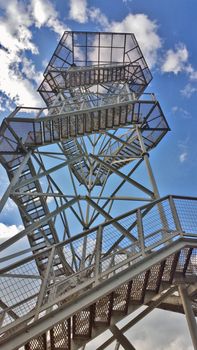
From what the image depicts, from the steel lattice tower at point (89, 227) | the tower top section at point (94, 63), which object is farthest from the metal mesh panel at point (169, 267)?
the tower top section at point (94, 63)

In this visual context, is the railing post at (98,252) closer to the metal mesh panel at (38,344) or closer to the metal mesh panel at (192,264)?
the metal mesh panel at (38,344)

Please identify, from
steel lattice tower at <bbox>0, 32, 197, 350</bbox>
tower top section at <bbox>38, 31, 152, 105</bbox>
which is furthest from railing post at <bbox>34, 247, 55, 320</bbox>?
tower top section at <bbox>38, 31, 152, 105</bbox>

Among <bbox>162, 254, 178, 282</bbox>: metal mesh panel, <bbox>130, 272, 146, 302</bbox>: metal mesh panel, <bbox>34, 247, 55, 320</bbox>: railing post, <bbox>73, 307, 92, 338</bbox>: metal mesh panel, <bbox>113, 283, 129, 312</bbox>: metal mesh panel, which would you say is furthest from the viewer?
<bbox>162, 254, 178, 282</bbox>: metal mesh panel

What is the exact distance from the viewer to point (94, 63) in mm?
19125

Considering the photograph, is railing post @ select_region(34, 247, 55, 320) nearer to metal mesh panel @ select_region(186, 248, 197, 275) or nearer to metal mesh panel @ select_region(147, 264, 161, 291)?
metal mesh panel @ select_region(147, 264, 161, 291)

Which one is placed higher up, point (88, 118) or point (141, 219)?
point (88, 118)

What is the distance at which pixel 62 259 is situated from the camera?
10547 millimetres

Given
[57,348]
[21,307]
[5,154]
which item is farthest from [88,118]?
[57,348]

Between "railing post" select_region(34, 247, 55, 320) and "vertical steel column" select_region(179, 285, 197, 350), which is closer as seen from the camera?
"railing post" select_region(34, 247, 55, 320)

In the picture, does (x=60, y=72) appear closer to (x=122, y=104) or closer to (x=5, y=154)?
(x=122, y=104)

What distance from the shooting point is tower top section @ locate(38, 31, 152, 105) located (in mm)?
17078

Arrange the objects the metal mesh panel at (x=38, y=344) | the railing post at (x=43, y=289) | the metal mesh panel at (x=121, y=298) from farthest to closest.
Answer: the metal mesh panel at (x=121, y=298)
the metal mesh panel at (x=38, y=344)
the railing post at (x=43, y=289)

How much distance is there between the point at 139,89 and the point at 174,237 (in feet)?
42.8

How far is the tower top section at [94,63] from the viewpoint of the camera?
17.1 metres
